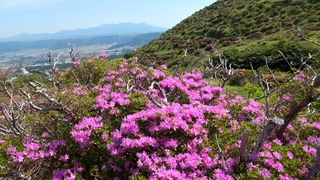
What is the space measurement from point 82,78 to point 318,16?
2164 inches

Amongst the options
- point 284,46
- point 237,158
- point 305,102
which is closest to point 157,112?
point 237,158

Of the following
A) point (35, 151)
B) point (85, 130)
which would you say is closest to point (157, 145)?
point (85, 130)

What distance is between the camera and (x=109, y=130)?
26.2 feet

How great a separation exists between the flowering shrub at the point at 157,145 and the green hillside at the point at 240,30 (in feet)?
116

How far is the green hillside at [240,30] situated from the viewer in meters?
52.1

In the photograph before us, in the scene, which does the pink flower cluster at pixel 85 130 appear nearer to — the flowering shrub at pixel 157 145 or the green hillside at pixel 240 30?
the flowering shrub at pixel 157 145

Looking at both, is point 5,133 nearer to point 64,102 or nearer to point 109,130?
point 64,102

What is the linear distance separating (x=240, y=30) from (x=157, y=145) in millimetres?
68471

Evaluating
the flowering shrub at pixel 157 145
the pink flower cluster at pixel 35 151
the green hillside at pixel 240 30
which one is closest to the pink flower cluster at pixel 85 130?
the flowering shrub at pixel 157 145

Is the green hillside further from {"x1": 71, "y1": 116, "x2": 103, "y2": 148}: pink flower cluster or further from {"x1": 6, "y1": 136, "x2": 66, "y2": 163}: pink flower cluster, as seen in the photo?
{"x1": 6, "y1": 136, "x2": 66, "y2": 163}: pink flower cluster

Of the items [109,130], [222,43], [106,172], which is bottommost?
[222,43]

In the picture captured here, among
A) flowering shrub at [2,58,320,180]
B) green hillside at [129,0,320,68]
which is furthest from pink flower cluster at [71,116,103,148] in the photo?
green hillside at [129,0,320,68]

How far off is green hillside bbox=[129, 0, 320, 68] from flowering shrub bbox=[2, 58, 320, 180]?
116 feet

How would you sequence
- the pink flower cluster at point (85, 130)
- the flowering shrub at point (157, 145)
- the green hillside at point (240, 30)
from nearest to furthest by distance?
the flowering shrub at point (157, 145) < the pink flower cluster at point (85, 130) < the green hillside at point (240, 30)
